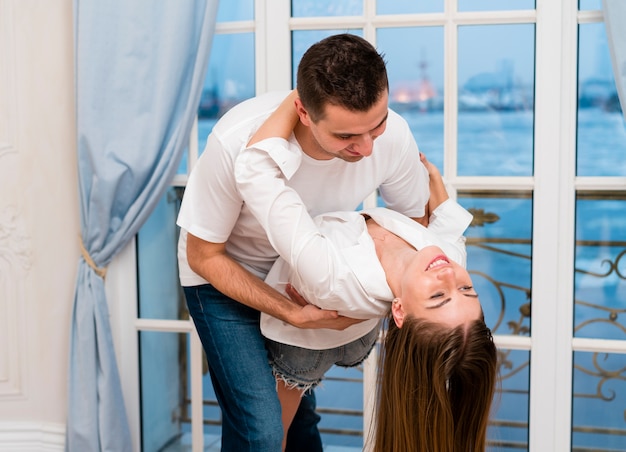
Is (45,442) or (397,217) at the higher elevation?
(397,217)

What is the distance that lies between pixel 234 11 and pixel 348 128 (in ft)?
4.07

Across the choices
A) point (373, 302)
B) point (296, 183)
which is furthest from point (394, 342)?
point (296, 183)

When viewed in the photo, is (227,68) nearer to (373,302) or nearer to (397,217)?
(397,217)

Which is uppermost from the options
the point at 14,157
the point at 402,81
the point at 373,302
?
the point at 402,81

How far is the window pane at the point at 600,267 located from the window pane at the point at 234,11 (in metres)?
1.30

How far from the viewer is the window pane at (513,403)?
2900mm

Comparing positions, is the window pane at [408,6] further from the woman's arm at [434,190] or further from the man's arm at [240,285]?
the man's arm at [240,285]

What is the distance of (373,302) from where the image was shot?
6.49 feet

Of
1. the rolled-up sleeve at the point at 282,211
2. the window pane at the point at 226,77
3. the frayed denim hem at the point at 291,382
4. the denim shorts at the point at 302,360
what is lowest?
the frayed denim hem at the point at 291,382

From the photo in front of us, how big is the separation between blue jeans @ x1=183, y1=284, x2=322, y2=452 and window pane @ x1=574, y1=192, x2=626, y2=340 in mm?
1196

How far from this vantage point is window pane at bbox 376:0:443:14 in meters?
2.79

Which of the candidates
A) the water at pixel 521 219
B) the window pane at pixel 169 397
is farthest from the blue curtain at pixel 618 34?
the window pane at pixel 169 397

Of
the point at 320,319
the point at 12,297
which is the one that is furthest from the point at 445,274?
the point at 12,297

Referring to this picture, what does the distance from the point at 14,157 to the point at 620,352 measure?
7.32 feet
